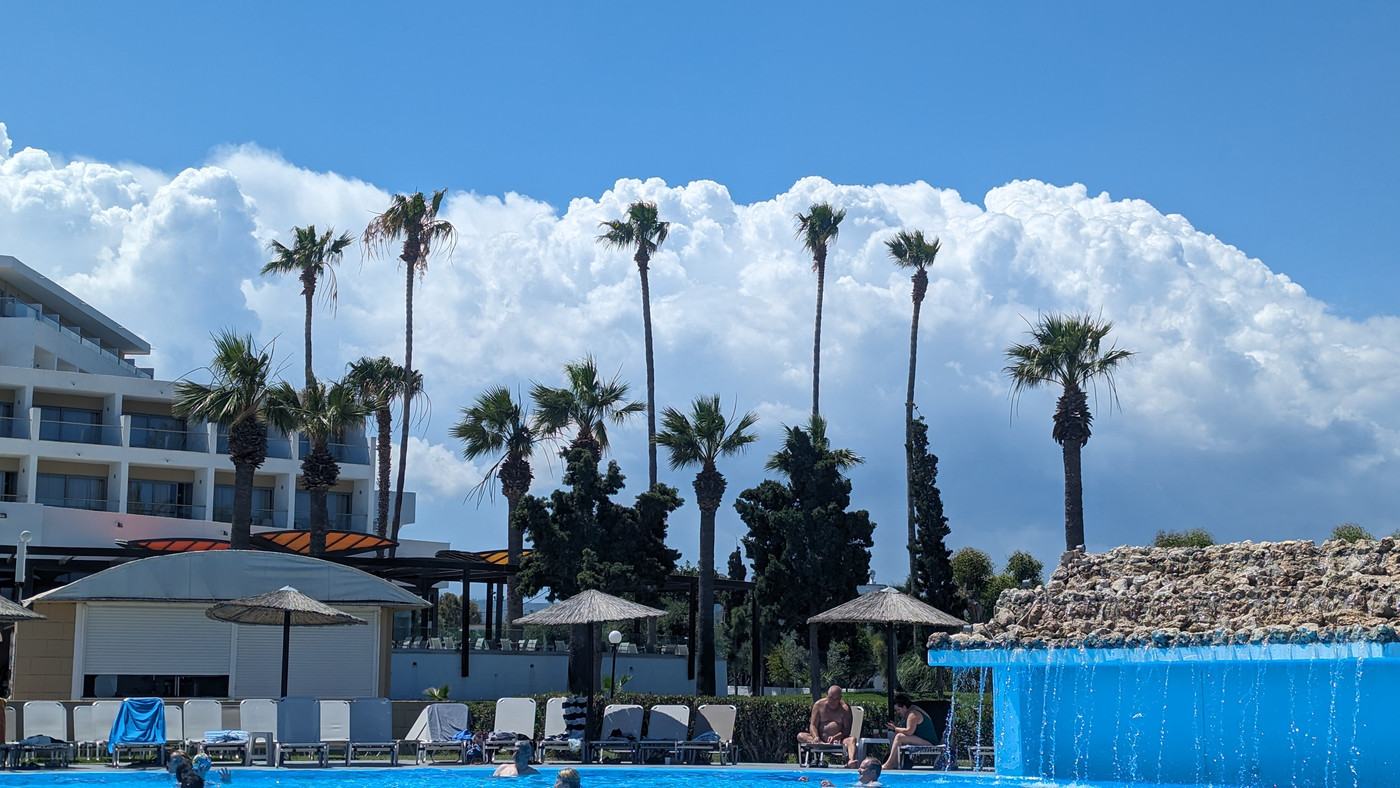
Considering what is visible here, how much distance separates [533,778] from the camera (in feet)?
54.4

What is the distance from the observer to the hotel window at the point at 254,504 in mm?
47256

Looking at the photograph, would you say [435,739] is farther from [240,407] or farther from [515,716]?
[240,407]

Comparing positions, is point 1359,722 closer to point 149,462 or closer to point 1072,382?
point 1072,382

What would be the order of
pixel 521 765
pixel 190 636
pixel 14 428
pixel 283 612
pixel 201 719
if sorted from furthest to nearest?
pixel 14 428 → pixel 190 636 → pixel 283 612 → pixel 201 719 → pixel 521 765

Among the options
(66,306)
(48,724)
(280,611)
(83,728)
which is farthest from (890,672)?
(66,306)

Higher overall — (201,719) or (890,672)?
(890,672)

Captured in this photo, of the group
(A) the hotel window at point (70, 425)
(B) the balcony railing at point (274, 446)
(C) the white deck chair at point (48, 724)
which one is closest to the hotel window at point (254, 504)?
(B) the balcony railing at point (274, 446)

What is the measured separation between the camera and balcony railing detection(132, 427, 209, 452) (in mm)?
44844

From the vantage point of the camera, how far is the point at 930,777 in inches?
685

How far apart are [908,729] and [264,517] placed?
112ft

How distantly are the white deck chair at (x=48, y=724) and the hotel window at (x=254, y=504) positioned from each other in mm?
29103

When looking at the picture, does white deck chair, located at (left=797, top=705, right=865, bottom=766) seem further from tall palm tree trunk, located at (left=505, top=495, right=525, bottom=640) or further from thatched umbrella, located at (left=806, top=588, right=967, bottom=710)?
tall palm tree trunk, located at (left=505, top=495, right=525, bottom=640)

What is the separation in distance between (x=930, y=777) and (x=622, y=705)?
5.10 meters

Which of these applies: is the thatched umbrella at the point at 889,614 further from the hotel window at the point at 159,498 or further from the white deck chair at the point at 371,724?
the hotel window at the point at 159,498
